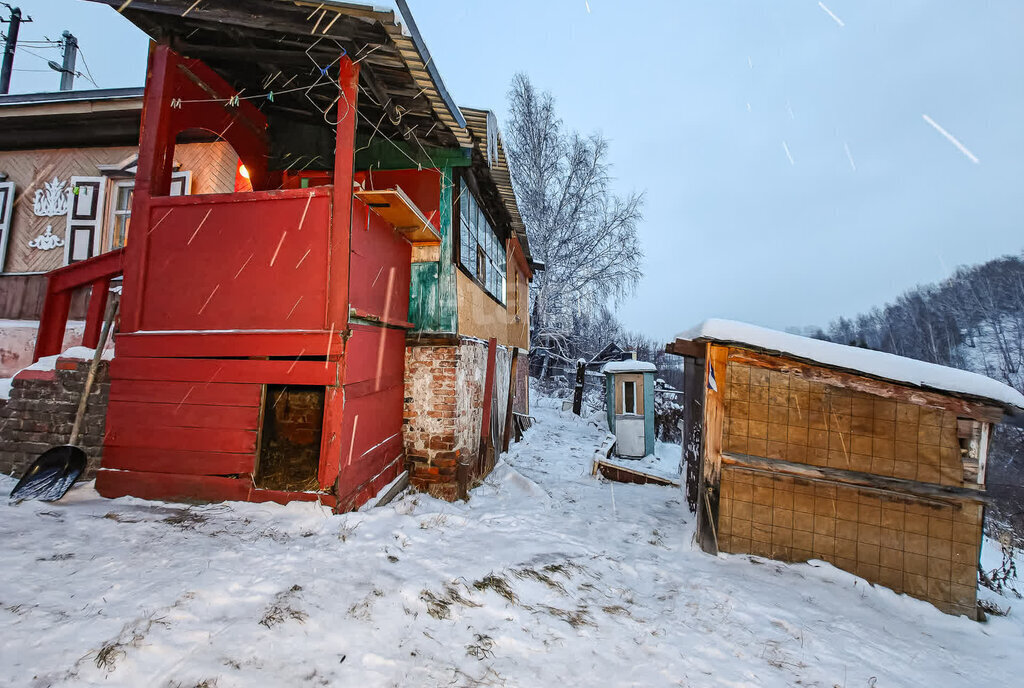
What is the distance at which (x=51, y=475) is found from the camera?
3686 millimetres

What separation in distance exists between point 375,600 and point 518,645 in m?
0.93

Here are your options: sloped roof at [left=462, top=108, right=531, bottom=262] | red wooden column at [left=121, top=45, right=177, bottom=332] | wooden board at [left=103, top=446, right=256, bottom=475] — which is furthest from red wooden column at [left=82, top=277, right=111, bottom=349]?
sloped roof at [left=462, top=108, right=531, bottom=262]

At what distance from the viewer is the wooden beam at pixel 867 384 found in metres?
3.60

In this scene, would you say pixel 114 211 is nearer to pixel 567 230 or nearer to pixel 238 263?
pixel 238 263

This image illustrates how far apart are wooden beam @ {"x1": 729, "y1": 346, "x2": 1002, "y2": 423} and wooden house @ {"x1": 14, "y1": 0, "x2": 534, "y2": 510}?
342 centimetres

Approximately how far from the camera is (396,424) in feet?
16.7

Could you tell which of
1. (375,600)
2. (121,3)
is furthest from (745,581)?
(121,3)

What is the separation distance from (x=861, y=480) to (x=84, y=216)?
36.2 ft

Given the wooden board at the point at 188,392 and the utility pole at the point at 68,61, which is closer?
the wooden board at the point at 188,392

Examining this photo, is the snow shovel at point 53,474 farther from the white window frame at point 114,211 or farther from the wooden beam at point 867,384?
the wooden beam at point 867,384

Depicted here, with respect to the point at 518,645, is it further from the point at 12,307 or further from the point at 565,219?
the point at 565,219

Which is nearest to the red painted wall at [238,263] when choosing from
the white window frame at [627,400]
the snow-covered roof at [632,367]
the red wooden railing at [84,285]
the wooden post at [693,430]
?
the red wooden railing at [84,285]

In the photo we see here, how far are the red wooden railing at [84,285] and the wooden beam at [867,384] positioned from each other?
22.4ft

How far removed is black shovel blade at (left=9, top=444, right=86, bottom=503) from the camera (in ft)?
11.5
